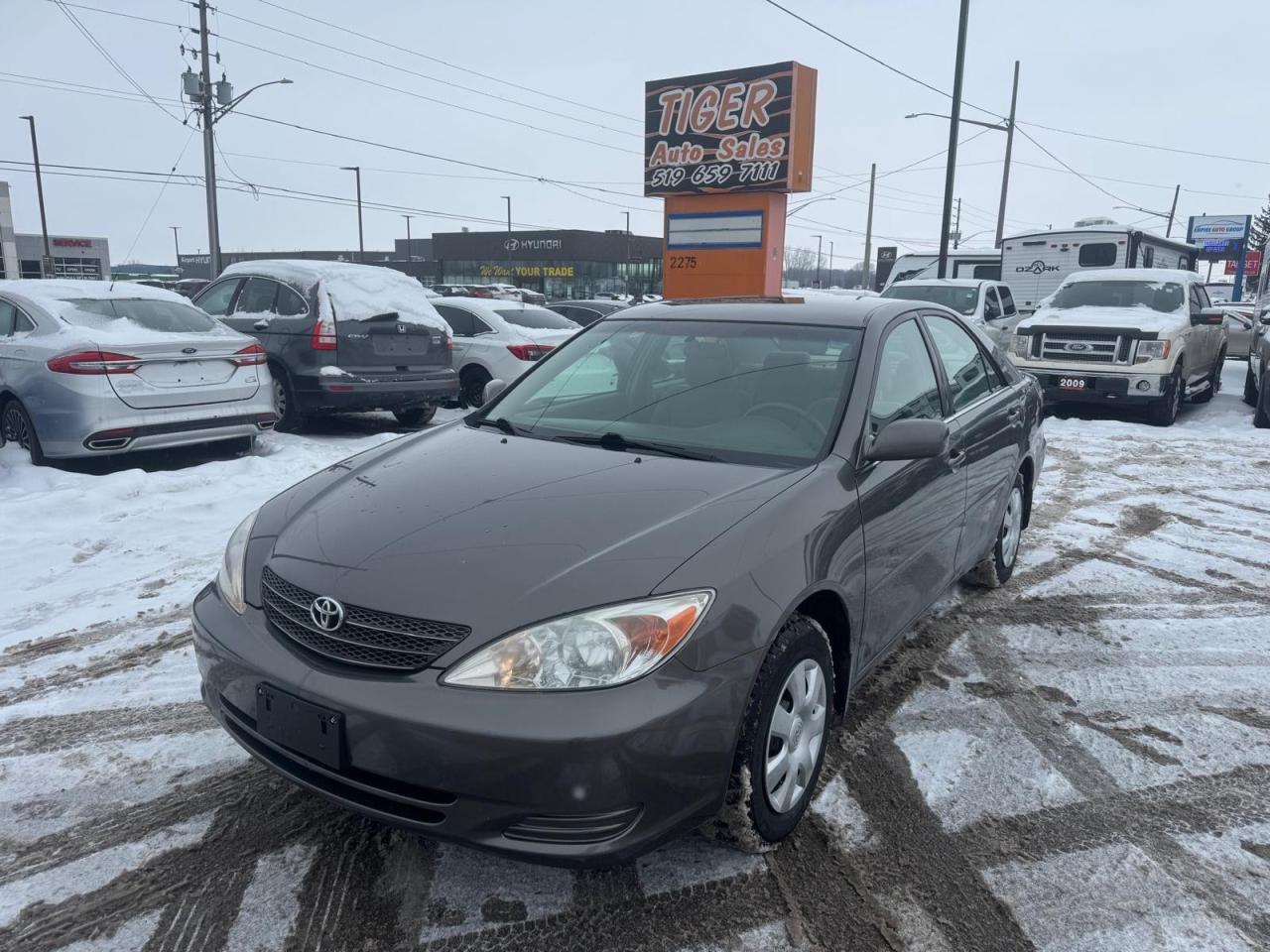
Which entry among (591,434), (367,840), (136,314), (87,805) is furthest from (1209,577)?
(136,314)

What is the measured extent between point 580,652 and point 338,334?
24.5 feet

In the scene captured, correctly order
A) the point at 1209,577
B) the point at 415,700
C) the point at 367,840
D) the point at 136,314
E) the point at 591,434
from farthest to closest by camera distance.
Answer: the point at 136,314 → the point at 1209,577 → the point at 591,434 → the point at 367,840 → the point at 415,700

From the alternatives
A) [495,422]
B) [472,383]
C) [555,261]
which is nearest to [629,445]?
[495,422]

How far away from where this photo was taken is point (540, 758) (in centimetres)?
209

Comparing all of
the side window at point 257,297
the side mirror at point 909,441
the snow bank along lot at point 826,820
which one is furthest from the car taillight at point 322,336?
the side mirror at point 909,441

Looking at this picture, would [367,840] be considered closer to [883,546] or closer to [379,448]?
[379,448]

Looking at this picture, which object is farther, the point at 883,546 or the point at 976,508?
the point at 976,508

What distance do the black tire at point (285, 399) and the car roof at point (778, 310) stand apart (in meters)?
5.81

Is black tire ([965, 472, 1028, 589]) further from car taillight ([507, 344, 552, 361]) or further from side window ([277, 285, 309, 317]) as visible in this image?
side window ([277, 285, 309, 317])

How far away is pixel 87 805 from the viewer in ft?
9.51

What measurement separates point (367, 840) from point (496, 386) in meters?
2.27

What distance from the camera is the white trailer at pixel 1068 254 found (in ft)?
59.3

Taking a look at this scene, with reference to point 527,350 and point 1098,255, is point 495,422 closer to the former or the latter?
point 527,350

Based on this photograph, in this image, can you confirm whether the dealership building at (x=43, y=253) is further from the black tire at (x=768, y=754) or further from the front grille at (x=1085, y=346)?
the black tire at (x=768, y=754)
